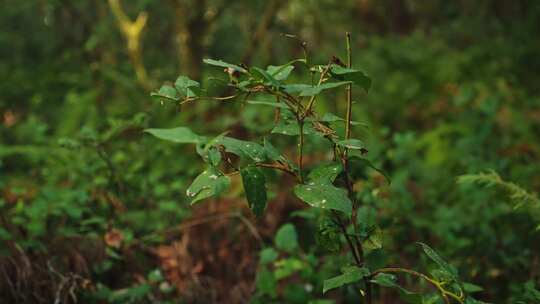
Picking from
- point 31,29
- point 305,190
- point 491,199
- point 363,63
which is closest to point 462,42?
point 363,63

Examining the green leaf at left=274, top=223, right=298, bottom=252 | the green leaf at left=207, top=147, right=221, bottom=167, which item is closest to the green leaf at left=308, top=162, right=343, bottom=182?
the green leaf at left=207, top=147, right=221, bottom=167

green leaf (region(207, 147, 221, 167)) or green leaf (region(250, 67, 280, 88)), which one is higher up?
green leaf (region(250, 67, 280, 88))

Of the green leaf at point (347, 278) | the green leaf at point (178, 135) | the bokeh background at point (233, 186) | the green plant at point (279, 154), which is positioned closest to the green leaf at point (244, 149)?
the green plant at point (279, 154)

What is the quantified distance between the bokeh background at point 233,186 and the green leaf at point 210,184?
697 mm

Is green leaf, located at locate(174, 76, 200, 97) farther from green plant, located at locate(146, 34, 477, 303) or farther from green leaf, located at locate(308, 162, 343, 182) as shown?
green leaf, located at locate(308, 162, 343, 182)

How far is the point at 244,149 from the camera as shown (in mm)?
1253

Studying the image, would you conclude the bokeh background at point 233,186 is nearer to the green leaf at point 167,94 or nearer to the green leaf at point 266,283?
the green leaf at point 266,283

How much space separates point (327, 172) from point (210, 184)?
0.35 meters

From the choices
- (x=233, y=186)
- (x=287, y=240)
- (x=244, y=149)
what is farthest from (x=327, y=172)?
(x=233, y=186)

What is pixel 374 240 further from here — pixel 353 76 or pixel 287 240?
pixel 287 240

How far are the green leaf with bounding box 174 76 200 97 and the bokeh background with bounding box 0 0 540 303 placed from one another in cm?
60

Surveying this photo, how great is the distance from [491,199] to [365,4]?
7815 millimetres

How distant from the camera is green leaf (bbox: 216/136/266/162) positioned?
122 centimetres

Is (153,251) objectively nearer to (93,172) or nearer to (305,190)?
(93,172)
